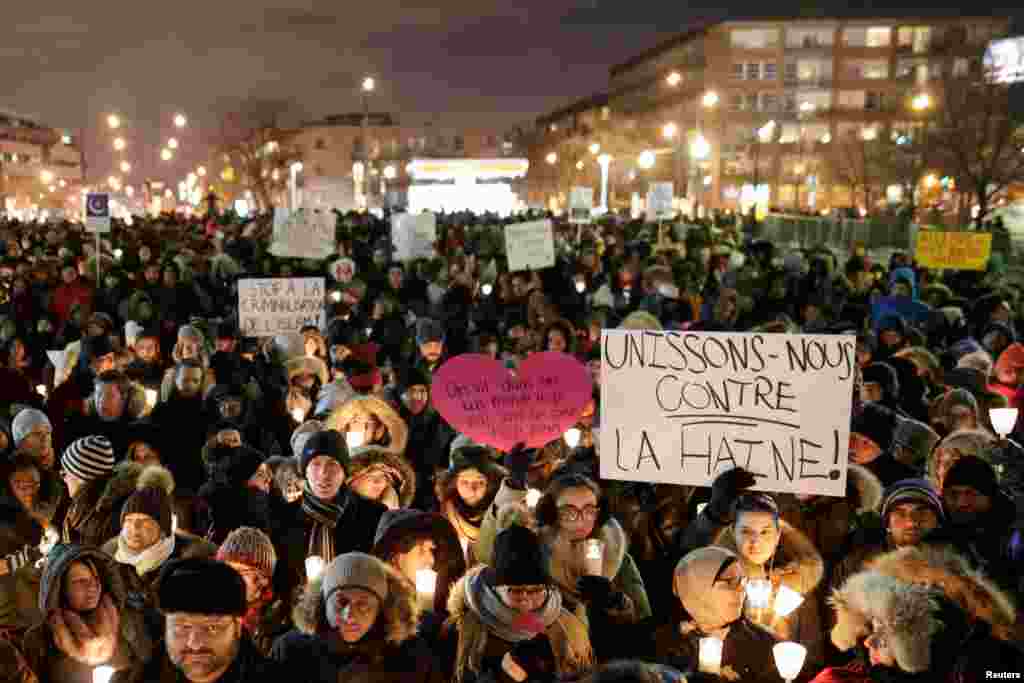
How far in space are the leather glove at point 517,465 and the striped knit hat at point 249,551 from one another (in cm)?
127

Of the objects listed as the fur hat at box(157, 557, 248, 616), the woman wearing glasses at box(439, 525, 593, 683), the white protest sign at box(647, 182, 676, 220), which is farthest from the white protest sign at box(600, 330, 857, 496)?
the white protest sign at box(647, 182, 676, 220)

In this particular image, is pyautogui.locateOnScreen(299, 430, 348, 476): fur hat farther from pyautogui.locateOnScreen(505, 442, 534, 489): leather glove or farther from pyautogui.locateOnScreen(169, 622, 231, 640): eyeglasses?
pyautogui.locateOnScreen(169, 622, 231, 640): eyeglasses

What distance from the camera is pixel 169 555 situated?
4.07 m

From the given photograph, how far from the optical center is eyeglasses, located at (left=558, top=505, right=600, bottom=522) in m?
4.21

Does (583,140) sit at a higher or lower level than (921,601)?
higher

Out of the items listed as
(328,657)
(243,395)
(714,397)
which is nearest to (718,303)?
(243,395)

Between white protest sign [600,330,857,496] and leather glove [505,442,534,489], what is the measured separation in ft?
1.57

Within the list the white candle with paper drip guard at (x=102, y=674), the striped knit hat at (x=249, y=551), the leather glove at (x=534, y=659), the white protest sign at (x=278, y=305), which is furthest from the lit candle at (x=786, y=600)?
the white protest sign at (x=278, y=305)

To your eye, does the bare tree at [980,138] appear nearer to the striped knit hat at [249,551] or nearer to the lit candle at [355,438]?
the lit candle at [355,438]

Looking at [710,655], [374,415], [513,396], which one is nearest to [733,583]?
[710,655]

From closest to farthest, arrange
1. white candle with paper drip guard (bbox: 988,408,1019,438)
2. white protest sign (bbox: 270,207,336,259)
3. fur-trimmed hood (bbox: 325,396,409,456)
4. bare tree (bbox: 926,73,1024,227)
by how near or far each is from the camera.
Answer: fur-trimmed hood (bbox: 325,396,409,456) → white candle with paper drip guard (bbox: 988,408,1019,438) → white protest sign (bbox: 270,207,336,259) → bare tree (bbox: 926,73,1024,227)

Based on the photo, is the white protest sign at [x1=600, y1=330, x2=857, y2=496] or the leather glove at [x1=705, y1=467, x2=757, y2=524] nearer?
the leather glove at [x1=705, y1=467, x2=757, y2=524]

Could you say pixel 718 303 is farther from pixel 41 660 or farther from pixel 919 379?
pixel 41 660

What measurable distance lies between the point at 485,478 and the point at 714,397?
1174 millimetres
